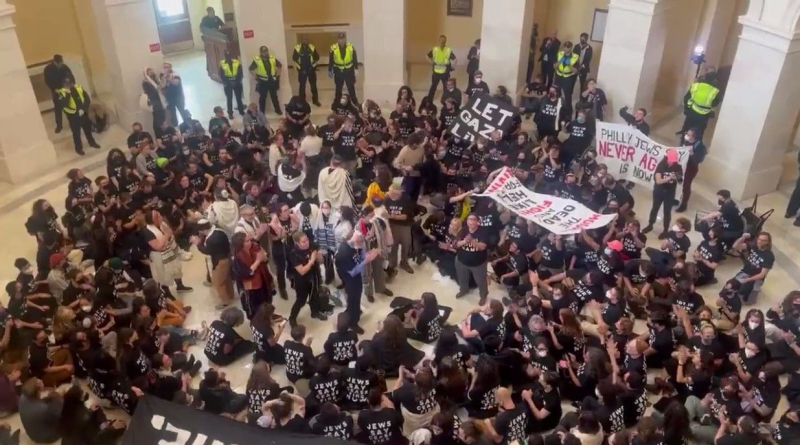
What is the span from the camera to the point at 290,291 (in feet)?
31.0

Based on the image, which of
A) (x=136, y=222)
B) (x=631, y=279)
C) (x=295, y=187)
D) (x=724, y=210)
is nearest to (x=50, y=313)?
(x=136, y=222)

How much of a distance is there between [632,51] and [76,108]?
934 cm

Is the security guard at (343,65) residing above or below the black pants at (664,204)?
above

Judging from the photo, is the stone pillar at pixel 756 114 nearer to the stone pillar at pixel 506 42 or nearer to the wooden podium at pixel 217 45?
the stone pillar at pixel 506 42

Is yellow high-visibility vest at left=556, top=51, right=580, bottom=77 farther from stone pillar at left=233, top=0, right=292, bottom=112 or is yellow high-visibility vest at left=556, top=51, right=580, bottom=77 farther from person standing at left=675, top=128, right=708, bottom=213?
stone pillar at left=233, top=0, right=292, bottom=112

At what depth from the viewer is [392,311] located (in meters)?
8.94

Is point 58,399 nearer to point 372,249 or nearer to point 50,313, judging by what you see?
point 50,313

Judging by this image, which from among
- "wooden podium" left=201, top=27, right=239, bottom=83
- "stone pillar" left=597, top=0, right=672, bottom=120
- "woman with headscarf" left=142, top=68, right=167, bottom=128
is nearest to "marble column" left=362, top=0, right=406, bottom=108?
"wooden podium" left=201, top=27, right=239, bottom=83

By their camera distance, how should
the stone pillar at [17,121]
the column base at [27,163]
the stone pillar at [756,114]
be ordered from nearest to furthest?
the stone pillar at [756,114] < the stone pillar at [17,121] < the column base at [27,163]

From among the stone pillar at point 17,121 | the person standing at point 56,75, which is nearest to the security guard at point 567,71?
the person standing at point 56,75

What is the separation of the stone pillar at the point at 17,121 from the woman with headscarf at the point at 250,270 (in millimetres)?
5717

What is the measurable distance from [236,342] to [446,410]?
103 inches

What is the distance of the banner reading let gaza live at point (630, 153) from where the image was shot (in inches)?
391

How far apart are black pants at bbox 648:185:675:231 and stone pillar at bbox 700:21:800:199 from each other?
1584mm
